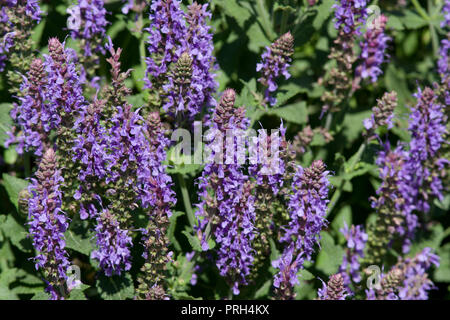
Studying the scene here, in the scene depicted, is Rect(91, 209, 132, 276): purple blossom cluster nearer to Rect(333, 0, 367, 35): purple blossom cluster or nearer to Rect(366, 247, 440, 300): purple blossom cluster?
Rect(366, 247, 440, 300): purple blossom cluster

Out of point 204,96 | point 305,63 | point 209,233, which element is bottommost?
point 209,233

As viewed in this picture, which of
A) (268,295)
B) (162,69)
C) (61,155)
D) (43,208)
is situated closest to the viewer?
(43,208)

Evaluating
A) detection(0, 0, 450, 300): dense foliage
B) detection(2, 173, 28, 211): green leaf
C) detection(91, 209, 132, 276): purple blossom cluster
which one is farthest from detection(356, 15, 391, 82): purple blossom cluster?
detection(2, 173, 28, 211): green leaf

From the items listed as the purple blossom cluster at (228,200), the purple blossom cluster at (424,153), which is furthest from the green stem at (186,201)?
the purple blossom cluster at (424,153)

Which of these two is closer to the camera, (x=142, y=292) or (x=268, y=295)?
(x=142, y=292)

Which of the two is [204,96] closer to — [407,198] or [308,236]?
[308,236]

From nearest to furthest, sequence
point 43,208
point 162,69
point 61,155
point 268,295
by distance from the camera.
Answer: point 43,208, point 61,155, point 162,69, point 268,295

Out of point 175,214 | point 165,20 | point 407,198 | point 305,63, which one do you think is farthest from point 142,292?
point 305,63
